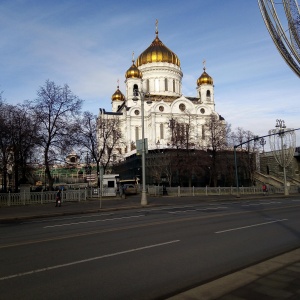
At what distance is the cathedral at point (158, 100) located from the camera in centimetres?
7706

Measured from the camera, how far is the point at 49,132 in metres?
34.5

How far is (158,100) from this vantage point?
83.2m

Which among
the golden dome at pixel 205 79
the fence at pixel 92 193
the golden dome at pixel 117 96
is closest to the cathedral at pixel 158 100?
the golden dome at pixel 205 79

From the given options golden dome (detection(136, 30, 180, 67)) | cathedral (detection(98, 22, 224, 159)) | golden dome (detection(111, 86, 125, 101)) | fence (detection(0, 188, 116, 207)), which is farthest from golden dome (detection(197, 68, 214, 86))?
fence (detection(0, 188, 116, 207))

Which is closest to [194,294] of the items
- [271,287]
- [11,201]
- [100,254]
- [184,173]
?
[271,287]

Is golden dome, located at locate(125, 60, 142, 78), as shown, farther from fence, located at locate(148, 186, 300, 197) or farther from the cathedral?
fence, located at locate(148, 186, 300, 197)

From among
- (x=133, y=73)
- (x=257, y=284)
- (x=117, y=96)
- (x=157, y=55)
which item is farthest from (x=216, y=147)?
(x=117, y=96)

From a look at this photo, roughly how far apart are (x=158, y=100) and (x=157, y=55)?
38.1ft

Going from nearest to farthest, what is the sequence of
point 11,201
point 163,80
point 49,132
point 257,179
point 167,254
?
point 167,254 → point 11,201 → point 49,132 → point 257,179 → point 163,80

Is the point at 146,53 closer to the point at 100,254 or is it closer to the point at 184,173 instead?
the point at 184,173

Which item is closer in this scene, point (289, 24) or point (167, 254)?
point (289, 24)

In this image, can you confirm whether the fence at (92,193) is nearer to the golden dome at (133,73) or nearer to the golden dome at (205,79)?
the golden dome at (133,73)

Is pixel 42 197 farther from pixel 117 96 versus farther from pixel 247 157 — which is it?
pixel 117 96

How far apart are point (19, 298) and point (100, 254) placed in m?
3.03
